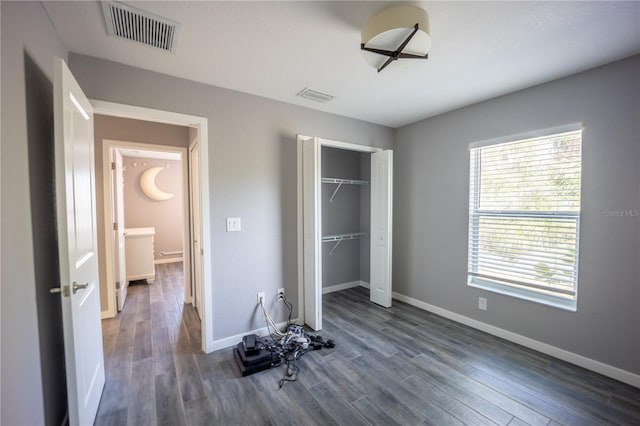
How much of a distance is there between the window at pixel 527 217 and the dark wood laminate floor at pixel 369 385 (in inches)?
24.8

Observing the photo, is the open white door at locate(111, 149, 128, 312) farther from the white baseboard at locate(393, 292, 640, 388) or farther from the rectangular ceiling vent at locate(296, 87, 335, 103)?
the white baseboard at locate(393, 292, 640, 388)

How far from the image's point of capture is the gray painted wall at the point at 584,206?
2.05 m

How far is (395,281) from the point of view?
13.0ft

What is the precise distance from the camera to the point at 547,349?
2.47 m

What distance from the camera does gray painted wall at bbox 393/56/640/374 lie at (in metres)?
2.05

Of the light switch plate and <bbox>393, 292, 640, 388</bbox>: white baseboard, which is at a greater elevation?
the light switch plate

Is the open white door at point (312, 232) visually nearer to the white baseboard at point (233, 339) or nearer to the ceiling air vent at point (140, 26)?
the white baseboard at point (233, 339)

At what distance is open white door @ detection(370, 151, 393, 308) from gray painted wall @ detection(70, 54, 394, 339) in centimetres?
102

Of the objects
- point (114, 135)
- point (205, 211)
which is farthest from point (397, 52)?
point (114, 135)

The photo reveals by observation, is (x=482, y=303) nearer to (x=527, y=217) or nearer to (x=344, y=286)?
(x=527, y=217)

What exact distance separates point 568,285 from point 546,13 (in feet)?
7.12

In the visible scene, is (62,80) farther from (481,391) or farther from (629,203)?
(629,203)

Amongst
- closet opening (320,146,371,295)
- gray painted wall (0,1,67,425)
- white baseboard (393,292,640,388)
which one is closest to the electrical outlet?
white baseboard (393,292,640,388)

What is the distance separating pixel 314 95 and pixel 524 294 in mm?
2902
